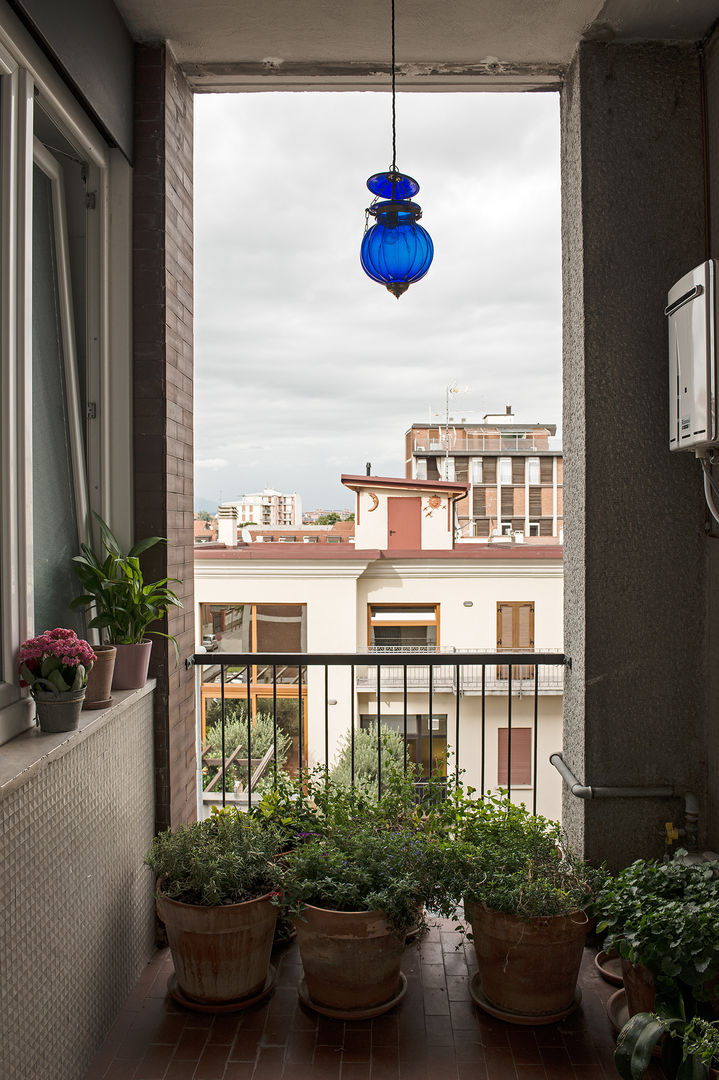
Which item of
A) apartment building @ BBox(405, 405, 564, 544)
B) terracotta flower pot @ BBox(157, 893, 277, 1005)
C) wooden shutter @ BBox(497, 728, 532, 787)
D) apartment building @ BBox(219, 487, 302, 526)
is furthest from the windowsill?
wooden shutter @ BBox(497, 728, 532, 787)

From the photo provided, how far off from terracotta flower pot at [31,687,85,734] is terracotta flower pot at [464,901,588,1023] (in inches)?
48.8

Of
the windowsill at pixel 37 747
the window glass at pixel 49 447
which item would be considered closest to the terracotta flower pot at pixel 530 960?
the windowsill at pixel 37 747

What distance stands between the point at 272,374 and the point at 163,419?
31.8 feet

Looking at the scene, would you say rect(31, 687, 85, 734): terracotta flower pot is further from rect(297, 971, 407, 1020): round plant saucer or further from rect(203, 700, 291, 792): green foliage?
rect(203, 700, 291, 792): green foliage

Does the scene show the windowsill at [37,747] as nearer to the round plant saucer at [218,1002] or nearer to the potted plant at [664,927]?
the round plant saucer at [218,1002]

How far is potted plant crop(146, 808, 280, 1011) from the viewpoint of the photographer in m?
1.88

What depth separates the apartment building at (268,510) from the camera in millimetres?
7711

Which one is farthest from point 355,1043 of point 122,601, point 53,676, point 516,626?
point 516,626

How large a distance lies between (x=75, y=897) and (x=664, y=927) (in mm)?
1454

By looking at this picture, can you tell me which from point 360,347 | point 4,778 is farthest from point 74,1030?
point 360,347

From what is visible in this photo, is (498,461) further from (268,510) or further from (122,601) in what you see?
(122,601)

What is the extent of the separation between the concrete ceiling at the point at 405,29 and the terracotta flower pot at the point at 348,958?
2.76 meters

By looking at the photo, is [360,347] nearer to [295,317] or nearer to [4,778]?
[295,317]

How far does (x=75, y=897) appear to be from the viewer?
1.69 metres
